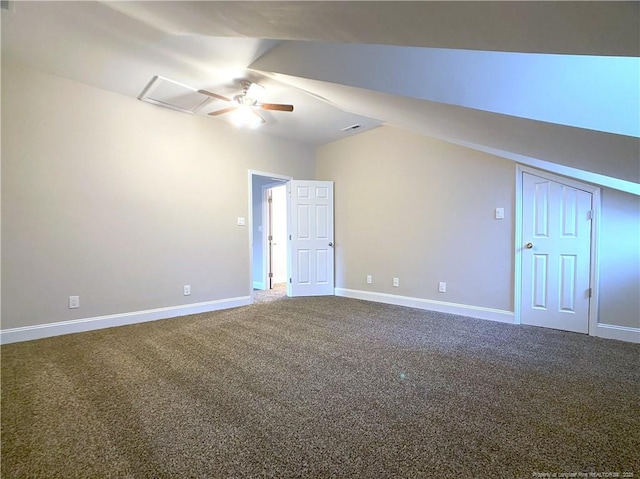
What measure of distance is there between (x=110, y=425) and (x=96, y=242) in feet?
7.88

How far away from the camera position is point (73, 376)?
2158 mm

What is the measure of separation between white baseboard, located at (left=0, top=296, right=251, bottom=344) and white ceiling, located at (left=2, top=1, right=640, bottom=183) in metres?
2.58

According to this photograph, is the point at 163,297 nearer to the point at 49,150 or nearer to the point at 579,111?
the point at 49,150

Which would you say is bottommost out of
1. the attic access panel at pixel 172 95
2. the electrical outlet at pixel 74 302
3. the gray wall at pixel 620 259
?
the electrical outlet at pixel 74 302

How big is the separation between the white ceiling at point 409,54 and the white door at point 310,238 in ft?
7.25

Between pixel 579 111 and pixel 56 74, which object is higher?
pixel 56 74

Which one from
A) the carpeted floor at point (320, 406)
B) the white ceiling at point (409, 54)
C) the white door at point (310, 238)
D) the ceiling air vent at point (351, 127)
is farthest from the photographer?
the white door at point (310, 238)

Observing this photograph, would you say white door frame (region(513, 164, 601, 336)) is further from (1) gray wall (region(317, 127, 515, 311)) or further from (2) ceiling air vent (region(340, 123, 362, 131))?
(2) ceiling air vent (region(340, 123, 362, 131))

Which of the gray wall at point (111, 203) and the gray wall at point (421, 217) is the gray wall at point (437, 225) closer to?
the gray wall at point (421, 217)

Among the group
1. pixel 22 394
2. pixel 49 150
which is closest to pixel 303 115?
pixel 49 150

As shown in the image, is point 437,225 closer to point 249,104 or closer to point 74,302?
point 249,104

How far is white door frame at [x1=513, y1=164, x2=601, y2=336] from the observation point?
307 cm

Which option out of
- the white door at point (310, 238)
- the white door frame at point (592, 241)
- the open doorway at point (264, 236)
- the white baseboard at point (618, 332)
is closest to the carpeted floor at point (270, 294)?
the open doorway at point (264, 236)

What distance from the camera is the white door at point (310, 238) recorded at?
17.0 feet
